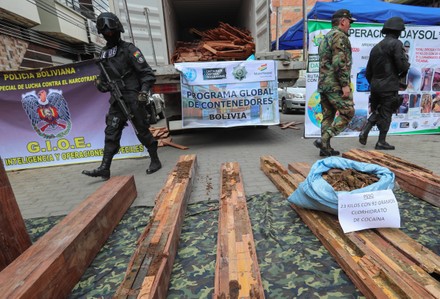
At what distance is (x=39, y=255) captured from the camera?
157 cm

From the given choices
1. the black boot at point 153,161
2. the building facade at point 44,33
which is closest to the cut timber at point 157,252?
the black boot at point 153,161

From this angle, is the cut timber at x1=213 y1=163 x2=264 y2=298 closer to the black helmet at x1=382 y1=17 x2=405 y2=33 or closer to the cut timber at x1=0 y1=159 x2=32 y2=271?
the cut timber at x1=0 y1=159 x2=32 y2=271

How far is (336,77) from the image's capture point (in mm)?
3910

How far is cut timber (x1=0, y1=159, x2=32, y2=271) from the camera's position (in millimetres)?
1628

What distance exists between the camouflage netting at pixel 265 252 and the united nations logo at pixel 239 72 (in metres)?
2.87

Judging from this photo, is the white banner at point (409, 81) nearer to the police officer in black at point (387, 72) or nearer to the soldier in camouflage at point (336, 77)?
the police officer in black at point (387, 72)

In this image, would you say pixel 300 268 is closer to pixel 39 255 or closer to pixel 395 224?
pixel 395 224

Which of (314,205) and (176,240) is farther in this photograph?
(314,205)

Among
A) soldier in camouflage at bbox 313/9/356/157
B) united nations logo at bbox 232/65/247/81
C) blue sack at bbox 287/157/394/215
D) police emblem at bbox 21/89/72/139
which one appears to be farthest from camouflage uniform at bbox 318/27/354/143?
police emblem at bbox 21/89/72/139

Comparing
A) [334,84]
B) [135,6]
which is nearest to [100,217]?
[334,84]

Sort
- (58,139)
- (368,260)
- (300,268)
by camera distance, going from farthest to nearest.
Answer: (58,139) < (300,268) < (368,260)

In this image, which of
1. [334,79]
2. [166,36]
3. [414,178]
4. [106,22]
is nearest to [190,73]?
[166,36]

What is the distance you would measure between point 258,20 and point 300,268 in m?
5.05

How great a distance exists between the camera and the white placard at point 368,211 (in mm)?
1810
